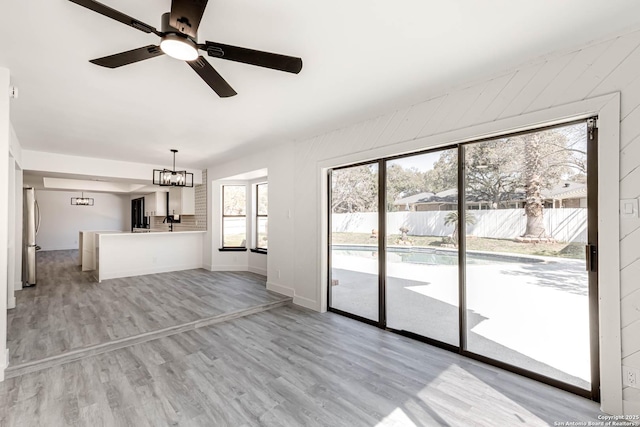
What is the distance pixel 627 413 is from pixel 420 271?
1761mm

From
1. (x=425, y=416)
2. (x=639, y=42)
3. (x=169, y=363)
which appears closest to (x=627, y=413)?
(x=425, y=416)

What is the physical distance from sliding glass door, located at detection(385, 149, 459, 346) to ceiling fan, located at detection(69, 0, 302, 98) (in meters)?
1.98

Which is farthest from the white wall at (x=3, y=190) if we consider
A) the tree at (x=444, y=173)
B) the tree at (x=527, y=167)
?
the tree at (x=527, y=167)

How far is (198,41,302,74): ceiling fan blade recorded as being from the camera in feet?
5.34

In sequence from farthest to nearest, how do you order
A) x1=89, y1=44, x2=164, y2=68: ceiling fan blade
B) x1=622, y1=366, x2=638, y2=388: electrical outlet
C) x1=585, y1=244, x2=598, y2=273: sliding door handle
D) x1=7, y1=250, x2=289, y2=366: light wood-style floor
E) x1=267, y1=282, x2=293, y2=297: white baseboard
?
1. x1=267, y1=282, x2=293, y2=297: white baseboard
2. x1=7, y1=250, x2=289, y2=366: light wood-style floor
3. x1=585, y1=244, x2=598, y2=273: sliding door handle
4. x1=622, y1=366, x2=638, y2=388: electrical outlet
5. x1=89, y1=44, x2=164, y2=68: ceiling fan blade

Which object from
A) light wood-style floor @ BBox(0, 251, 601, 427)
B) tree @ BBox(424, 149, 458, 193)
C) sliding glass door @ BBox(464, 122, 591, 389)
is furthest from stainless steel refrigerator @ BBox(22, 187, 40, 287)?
sliding glass door @ BBox(464, 122, 591, 389)

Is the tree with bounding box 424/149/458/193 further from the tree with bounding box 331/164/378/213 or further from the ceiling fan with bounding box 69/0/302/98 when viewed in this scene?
the ceiling fan with bounding box 69/0/302/98

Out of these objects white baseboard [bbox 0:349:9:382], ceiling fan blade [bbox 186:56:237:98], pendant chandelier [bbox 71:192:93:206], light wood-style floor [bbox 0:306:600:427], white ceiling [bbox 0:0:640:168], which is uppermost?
white ceiling [bbox 0:0:640:168]

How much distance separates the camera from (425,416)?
78.7 inches

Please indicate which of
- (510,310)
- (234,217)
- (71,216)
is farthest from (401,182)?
(71,216)

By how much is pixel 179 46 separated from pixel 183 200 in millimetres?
6539

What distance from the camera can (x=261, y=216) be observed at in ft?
21.9

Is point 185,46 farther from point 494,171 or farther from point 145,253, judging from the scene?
point 145,253

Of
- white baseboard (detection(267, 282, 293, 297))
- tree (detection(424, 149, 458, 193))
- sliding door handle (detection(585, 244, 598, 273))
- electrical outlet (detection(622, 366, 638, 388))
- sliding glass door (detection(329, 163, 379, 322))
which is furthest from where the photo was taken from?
white baseboard (detection(267, 282, 293, 297))
